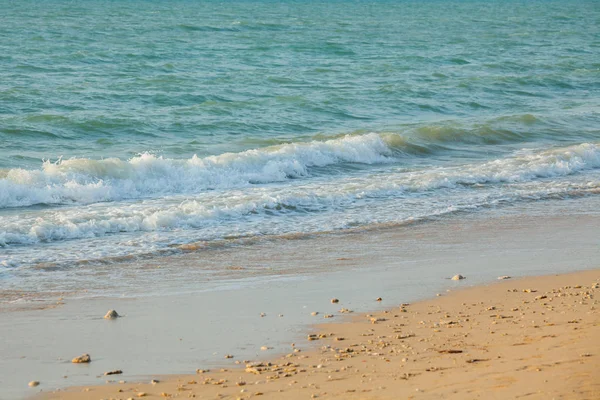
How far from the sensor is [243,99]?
2303cm

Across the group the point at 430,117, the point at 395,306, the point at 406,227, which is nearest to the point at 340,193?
the point at 406,227

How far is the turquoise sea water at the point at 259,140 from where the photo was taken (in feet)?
36.3

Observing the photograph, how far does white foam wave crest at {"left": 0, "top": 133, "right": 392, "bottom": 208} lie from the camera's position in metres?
12.4

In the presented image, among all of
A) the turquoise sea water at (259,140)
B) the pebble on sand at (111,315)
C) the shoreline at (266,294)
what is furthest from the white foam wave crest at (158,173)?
the pebble on sand at (111,315)

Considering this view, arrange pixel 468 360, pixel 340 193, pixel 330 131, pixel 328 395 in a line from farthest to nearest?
1. pixel 330 131
2. pixel 340 193
3. pixel 468 360
4. pixel 328 395

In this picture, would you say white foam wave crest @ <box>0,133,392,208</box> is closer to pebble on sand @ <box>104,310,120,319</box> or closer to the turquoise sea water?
the turquoise sea water

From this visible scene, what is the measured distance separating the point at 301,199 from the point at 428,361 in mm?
6780

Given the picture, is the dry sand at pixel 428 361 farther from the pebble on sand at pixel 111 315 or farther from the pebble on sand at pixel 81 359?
the pebble on sand at pixel 111 315

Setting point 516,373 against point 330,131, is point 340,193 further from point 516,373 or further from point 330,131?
point 516,373

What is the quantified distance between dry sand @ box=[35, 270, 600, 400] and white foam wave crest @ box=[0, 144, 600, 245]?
412cm

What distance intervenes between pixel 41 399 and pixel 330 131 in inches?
568

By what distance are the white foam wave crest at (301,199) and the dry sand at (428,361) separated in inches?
162

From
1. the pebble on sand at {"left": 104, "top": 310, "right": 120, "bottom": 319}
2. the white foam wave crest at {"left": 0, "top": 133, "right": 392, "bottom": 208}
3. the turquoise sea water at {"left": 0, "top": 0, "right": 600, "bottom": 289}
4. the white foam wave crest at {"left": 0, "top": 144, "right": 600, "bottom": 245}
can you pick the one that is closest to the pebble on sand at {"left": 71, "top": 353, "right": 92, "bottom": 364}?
the pebble on sand at {"left": 104, "top": 310, "right": 120, "bottom": 319}

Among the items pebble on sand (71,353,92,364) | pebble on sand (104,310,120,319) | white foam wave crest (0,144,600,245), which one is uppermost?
pebble on sand (71,353,92,364)
